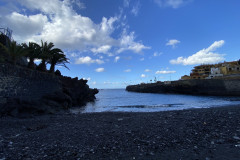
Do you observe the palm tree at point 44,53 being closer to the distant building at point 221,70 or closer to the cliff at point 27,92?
the cliff at point 27,92

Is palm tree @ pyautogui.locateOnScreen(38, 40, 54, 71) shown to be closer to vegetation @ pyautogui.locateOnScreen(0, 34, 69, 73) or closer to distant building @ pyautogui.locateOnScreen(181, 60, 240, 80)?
vegetation @ pyautogui.locateOnScreen(0, 34, 69, 73)

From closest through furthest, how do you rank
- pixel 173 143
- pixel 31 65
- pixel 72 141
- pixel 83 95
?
pixel 173 143 < pixel 72 141 < pixel 31 65 < pixel 83 95

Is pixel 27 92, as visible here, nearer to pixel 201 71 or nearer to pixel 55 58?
pixel 55 58

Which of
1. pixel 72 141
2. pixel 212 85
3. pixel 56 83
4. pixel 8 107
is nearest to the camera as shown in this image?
pixel 72 141

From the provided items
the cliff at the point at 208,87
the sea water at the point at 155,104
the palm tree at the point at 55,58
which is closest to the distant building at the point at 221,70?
the cliff at the point at 208,87

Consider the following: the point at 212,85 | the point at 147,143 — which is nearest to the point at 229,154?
the point at 147,143

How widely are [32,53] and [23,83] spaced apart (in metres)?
5.99

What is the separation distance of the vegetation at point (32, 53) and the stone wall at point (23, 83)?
1661 mm

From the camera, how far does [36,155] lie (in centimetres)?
404

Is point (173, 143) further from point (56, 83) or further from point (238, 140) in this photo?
point (56, 83)

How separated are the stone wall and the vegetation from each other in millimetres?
1661

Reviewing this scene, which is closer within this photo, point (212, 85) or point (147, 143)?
point (147, 143)

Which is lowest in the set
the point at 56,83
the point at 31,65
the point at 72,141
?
the point at 72,141

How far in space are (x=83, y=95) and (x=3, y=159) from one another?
2733 cm
